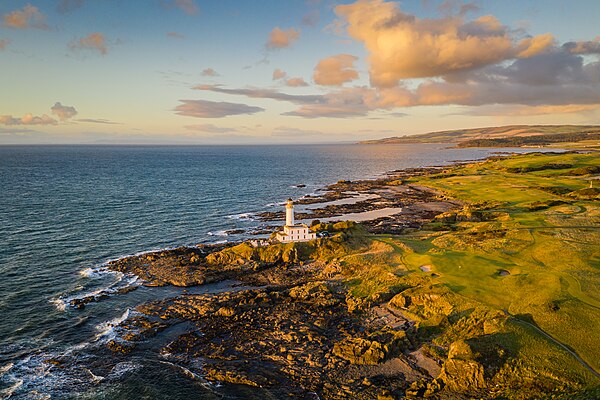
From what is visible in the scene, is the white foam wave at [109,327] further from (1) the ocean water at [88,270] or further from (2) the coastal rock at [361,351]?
(2) the coastal rock at [361,351]

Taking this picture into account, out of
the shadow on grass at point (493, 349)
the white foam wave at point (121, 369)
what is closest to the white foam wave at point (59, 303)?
the white foam wave at point (121, 369)

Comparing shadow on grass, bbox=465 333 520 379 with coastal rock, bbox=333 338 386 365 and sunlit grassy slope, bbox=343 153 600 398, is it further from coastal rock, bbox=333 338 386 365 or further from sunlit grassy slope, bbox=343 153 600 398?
coastal rock, bbox=333 338 386 365

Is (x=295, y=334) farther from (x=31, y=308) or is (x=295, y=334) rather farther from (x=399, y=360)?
(x=31, y=308)

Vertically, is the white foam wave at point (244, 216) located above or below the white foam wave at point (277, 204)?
below

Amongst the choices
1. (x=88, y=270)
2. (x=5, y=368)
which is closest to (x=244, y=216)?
(x=88, y=270)

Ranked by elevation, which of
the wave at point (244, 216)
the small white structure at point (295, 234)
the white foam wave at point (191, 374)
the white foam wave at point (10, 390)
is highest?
the small white structure at point (295, 234)

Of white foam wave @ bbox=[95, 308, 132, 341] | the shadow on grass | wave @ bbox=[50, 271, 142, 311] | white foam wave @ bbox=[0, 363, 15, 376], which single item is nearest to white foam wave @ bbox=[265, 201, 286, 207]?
wave @ bbox=[50, 271, 142, 311]

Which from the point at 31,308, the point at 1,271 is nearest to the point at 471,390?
the point at 31,308

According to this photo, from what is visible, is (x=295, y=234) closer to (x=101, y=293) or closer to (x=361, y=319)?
(x=361, y=319)
